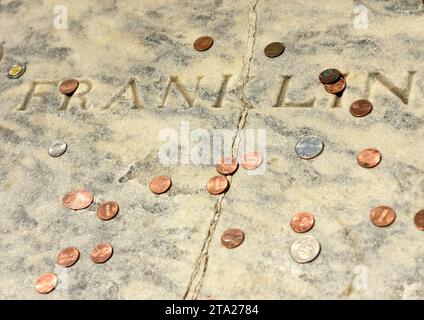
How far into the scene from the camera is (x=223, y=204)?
2.49 m

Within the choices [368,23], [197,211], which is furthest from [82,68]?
[368,23]

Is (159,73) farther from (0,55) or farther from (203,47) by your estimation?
(0,55)

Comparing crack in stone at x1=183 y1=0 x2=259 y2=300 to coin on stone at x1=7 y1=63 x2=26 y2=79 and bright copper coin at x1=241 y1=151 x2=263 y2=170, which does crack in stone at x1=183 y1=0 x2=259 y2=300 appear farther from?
coin on stone at x1=7 y1=63 x2=26 y2=79

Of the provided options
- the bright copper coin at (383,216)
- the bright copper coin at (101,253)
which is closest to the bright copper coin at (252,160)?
the bright copper coin at (383,216)

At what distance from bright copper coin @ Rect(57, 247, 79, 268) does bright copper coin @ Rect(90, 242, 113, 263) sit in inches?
2.9

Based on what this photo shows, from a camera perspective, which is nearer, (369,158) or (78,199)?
(369,158)

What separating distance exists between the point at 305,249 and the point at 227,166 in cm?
55

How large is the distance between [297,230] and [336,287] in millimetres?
283

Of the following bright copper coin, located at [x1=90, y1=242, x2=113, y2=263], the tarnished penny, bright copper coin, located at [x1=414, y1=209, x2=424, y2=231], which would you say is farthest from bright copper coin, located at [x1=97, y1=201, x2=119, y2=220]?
bright copper coin, located at [x1=414, y1=209, x2=424, y2=231]

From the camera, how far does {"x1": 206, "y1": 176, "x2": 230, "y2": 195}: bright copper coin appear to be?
2.52 m

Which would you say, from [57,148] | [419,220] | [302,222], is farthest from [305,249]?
[57,148]

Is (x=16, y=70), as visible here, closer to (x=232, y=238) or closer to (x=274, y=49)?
(x=274, y=49)

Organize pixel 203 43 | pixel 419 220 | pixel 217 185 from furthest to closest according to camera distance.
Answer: pixel 203 43, pixel 217 185, pixel 419 220

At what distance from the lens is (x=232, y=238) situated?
7.75 ft
